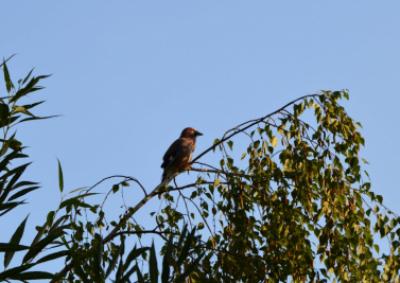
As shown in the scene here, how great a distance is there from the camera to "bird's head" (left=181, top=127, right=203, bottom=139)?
33.1 ft

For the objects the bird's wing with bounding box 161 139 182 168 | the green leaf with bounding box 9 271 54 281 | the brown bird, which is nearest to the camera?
the green leaf with bounding box 9 271 54 281

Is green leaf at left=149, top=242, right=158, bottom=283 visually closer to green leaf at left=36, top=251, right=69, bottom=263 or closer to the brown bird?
green leaf at left=36, top=251, right=69, bottom=263

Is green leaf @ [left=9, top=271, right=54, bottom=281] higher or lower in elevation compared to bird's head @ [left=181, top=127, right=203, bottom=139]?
lower

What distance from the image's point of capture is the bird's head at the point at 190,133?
10094mm

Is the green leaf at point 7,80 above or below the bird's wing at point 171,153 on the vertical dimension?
below

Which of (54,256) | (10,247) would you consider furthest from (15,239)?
(54,256)

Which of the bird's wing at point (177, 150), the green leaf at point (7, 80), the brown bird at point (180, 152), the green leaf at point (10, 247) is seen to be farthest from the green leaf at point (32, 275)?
the bird's wing at point (177, 150)

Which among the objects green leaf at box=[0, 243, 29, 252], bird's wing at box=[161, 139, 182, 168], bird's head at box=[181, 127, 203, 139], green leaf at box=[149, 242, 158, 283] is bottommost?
green leaf at box=[149, 242, 158, 283]

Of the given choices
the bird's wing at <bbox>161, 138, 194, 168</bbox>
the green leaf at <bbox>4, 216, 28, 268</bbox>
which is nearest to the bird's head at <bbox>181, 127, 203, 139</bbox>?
the bird's wing at <bbox>161, 138, 194, 168</bbox>

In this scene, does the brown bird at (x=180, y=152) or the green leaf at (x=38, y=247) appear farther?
the brown bird at (x=180, y=152)

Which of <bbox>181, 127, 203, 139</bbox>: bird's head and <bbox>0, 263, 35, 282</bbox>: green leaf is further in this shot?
<bbox>181, 127, 203, 139</bbox>: bird's head

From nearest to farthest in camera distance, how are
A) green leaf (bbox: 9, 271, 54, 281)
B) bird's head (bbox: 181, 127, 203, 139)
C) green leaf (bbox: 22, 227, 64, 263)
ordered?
1. green leaf (bbox: 9, 271, 54, 281)
2. green leaf (bbox: 22, 227, 64, 263)
3. bird's head (bbox: 181, 127, 203, 139)

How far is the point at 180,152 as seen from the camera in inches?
361

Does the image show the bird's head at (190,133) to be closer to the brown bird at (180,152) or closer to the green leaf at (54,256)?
the brown bird at (180,152)
